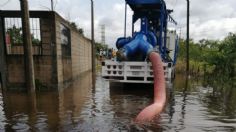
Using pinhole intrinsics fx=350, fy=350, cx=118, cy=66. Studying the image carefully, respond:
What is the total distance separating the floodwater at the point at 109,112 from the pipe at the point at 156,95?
0.23 m

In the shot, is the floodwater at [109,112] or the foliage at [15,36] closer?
the floodwater at [109,112]

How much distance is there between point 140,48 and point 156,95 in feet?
12.0

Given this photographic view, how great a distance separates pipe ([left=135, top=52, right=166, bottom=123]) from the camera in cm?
915

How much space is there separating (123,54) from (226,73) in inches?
541

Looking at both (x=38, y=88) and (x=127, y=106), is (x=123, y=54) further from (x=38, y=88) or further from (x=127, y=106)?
(x=38, y=88)

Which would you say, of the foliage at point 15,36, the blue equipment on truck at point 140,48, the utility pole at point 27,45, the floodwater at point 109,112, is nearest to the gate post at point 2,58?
the foliage at point 15,36

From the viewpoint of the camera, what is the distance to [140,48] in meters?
14.7

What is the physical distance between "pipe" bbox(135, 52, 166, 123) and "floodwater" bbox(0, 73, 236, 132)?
0.23 meters

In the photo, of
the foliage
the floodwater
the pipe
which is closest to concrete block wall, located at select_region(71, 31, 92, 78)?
the foliage

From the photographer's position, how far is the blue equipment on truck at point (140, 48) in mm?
14500

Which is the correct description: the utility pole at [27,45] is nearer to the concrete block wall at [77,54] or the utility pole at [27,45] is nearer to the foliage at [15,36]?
the foliage at [15,36]

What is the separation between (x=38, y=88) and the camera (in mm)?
15562

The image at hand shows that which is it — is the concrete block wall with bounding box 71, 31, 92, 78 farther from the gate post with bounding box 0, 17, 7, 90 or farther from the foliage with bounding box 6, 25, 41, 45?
the gate post with bounding box 0, 17, 7, 90

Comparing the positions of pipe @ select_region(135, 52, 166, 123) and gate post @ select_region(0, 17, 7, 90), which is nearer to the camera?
pipe @ select_region(135, 52, 166, 123)
